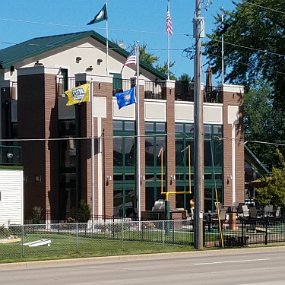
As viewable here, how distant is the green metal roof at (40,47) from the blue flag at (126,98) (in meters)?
8.65

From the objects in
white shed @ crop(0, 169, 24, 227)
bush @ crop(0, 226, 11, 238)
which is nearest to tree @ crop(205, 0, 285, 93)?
white shed @ crop(0, 169, 24, 227)

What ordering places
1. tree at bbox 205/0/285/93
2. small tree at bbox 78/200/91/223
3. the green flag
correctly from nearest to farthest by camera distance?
small tree at bbox 78/200/91/223 < the green flag < tree at bbox 205/0/285/93

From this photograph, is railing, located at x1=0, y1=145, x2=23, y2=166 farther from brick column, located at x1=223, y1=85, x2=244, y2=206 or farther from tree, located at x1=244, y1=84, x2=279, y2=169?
tree, located at x1=244, y1=84, x2=279, y2=169

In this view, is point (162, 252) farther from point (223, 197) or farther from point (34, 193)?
point (223, 197)

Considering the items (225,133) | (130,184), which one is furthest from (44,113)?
(225,133)

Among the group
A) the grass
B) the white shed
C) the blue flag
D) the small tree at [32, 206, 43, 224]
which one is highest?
the blue flag

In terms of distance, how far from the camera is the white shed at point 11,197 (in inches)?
1574

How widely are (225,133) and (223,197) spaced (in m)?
4.31

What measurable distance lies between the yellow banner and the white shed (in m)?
4.93

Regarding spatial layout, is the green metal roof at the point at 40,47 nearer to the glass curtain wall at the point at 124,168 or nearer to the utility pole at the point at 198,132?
the glass curtain wall at the point at 124,168

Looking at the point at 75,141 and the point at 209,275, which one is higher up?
the point at 75,141

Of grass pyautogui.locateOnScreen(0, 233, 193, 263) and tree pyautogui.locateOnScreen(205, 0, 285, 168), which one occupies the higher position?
tree pyautogui.locateOnScreen(205, 0, 285, 168)

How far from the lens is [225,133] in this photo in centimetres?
5025

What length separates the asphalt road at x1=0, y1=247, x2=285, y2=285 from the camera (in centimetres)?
1775
